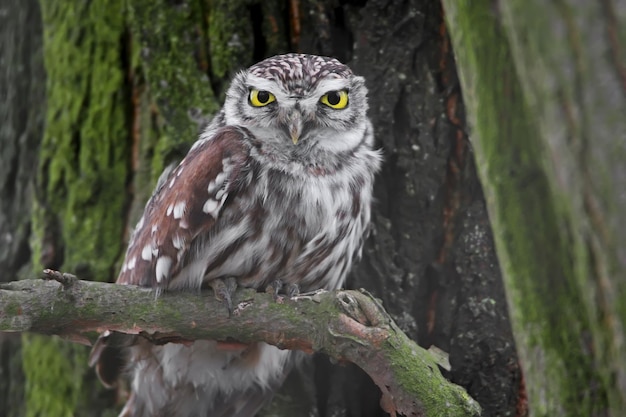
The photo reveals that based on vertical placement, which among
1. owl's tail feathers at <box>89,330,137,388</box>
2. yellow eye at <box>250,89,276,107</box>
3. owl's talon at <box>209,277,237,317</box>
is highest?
yellow eye at <box>250,89,276,107</box>

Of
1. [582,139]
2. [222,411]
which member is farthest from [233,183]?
[582,139]

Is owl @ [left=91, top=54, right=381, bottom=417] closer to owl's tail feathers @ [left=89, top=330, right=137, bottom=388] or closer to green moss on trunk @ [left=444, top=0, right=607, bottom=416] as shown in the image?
owl's tail feathers @ [left=89, top=330, right=137, bottom=388]

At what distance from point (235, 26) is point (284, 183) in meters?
0.77

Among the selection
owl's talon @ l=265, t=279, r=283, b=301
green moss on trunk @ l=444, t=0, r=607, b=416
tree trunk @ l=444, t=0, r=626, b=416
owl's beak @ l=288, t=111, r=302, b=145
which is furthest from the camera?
owl's beak @ l=288, t=111, r=302, b=145

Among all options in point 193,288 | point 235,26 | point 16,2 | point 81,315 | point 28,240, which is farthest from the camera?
point 16,2

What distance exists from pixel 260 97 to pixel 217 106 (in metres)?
0.39

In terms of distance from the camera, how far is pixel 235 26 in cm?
316

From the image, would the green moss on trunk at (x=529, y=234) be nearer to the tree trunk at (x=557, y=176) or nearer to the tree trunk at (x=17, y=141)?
the tree trunk at (x=557, y=176)

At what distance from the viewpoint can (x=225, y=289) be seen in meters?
2.56

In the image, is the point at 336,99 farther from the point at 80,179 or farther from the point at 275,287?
the point at 80,179

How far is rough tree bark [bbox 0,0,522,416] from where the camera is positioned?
114 inches

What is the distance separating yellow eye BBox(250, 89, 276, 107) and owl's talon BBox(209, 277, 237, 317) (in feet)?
2.14

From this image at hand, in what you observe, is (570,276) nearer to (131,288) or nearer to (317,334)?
(317,334)

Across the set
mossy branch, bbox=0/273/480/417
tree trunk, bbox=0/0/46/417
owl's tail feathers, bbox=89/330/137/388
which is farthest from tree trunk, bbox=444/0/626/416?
tree trunk, bbox=0/0/46/417
